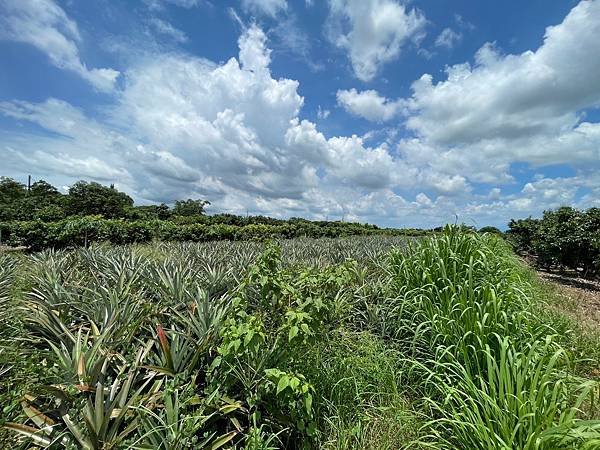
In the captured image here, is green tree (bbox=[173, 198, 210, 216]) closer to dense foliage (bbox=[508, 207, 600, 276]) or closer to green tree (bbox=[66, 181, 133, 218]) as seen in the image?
green tree (bbox=[66, 181, 133, 218])

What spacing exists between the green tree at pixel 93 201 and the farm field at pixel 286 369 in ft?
111

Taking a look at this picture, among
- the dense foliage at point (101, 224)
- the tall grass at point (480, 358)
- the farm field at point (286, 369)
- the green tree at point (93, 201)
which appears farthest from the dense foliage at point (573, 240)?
the green tree at point (93, 201)

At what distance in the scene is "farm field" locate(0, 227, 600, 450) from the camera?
1878 millimetres

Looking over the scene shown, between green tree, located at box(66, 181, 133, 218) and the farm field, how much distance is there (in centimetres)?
3389

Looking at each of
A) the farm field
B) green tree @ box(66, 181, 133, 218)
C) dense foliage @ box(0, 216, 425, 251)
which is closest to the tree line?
green tree @ box(66, 181, 133, 218)

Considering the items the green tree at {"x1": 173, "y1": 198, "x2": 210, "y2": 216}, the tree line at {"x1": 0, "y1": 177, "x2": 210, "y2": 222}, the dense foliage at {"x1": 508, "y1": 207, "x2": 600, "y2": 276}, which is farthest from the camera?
the green tree at {"x1": 173, "y1": 198, "x2": 210, "y2": 216}

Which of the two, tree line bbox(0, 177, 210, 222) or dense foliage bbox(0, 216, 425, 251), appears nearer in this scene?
dense foliage bbox(0, 216, 425, 251)

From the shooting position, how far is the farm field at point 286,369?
188 centimetres

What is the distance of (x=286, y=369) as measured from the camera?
236 cm

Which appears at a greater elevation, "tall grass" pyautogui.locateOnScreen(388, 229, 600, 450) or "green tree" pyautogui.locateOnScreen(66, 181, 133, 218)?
"green tree" pyautogui.locateOnScreen(66, 181, 133, 218)

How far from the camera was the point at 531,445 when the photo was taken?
1686 mm

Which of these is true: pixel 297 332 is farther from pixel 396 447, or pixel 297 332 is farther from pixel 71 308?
pixel 71 308

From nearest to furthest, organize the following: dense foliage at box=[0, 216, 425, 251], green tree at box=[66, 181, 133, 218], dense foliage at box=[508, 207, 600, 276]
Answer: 1. dense foliage at box=[508, 207, 600, 276]
2. dense foliage at box=[0, 216, 425, 251]
3. green tree at box=[66, 181, 133, 218]

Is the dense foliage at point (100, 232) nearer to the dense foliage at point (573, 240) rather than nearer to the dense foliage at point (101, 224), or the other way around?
the dense foliage at point (101, 224)
